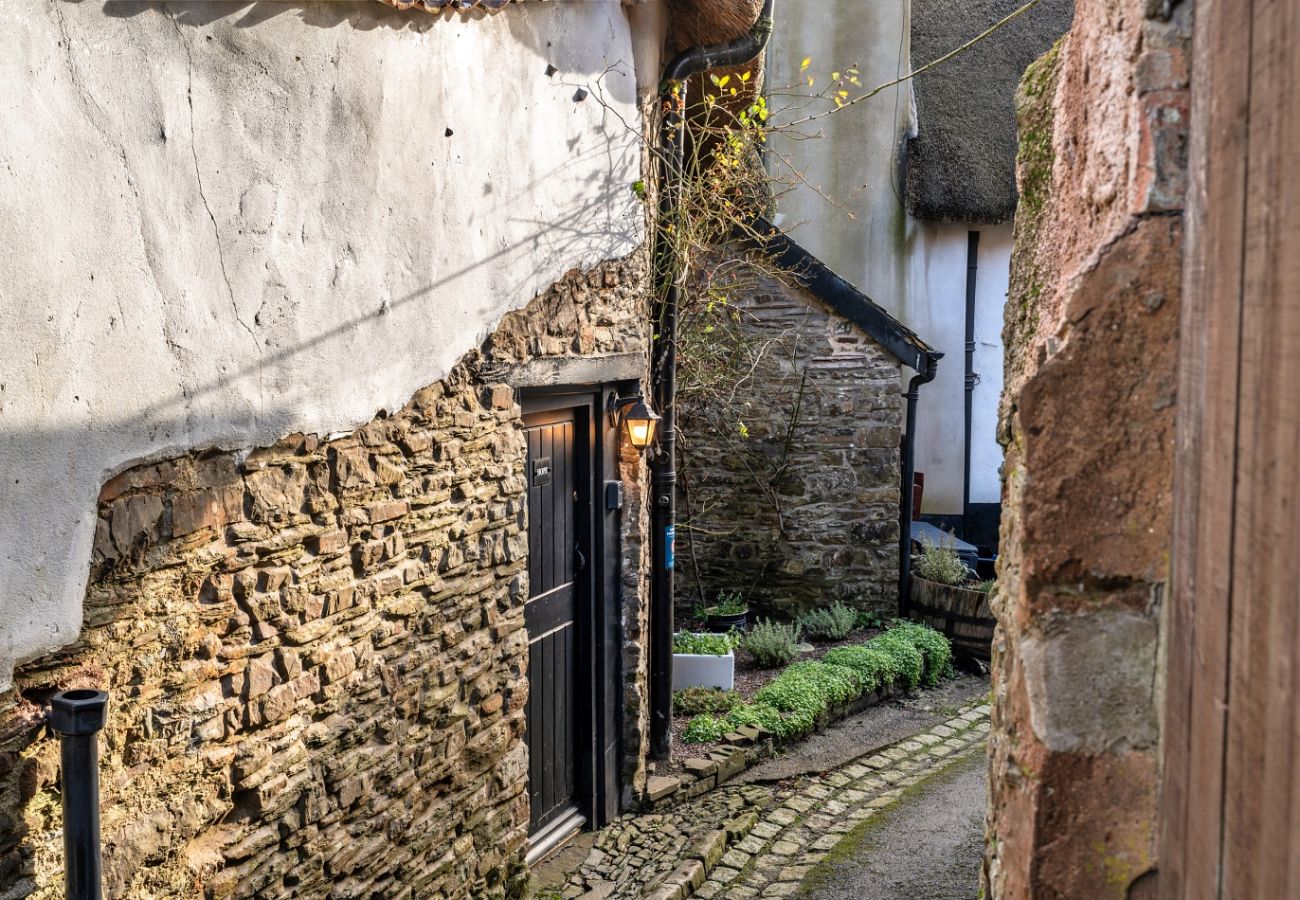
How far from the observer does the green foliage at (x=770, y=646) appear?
9.09m

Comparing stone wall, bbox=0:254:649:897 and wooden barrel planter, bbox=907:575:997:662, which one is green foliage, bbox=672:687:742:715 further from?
wooden barrel planter, bbox=907:575:997:662

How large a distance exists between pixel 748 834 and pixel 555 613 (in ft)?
5.59

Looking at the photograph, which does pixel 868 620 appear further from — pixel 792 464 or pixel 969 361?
pixel 969 361

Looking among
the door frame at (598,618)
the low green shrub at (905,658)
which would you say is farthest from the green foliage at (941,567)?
the door frame at (598,618)

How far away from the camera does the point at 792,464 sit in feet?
34.3

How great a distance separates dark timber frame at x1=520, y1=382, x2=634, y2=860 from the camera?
6.09m

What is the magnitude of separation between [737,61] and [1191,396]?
5.51m

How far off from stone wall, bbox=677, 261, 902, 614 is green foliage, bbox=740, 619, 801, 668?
3.91ft

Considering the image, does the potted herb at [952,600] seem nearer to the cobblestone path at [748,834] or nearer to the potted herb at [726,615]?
the potted herb at [726,615]

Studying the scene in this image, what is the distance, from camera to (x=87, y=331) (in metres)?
2.83

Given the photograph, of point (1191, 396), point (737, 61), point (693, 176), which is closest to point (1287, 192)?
point (1191, 396)

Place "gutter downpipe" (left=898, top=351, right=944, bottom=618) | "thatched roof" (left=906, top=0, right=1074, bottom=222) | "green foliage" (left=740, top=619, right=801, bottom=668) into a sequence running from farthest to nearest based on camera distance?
"thatched roof" (left=906, top=0, right=1074, bottom=222)
"gutter downpipe" (left=898, top=351, right=944, bottom=618)
"green foliage" (left=740, top=619, right=801, bottom=668)

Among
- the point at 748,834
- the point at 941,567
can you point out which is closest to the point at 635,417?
the point at 748,834

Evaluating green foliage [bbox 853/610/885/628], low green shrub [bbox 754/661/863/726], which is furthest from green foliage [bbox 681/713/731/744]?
green foliage [bbox 853/610/885/628]
